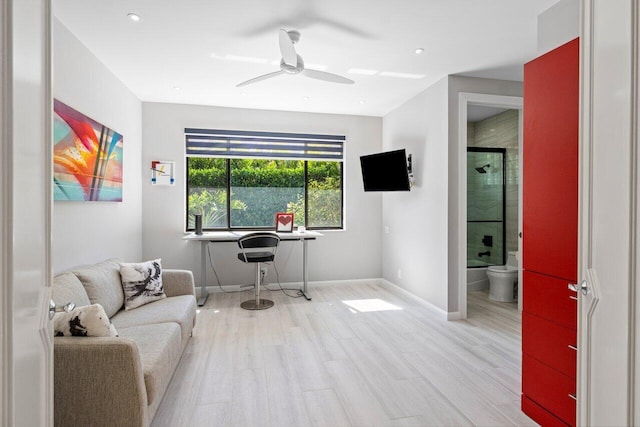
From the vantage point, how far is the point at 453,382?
7.75 feet

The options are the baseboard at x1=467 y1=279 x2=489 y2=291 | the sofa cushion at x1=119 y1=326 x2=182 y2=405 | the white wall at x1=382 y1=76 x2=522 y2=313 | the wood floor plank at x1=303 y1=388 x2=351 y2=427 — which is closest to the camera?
the sofa cushion at x1=119 y1=326 x2=182 y2=405

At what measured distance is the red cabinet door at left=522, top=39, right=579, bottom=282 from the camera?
172 cm

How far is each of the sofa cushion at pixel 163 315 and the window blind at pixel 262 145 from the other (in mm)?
2441

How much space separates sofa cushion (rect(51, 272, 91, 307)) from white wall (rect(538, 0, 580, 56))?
3.64 metres

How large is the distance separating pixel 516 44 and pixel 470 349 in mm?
2687

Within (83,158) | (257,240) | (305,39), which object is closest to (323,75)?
(305,39)

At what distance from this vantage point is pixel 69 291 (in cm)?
216

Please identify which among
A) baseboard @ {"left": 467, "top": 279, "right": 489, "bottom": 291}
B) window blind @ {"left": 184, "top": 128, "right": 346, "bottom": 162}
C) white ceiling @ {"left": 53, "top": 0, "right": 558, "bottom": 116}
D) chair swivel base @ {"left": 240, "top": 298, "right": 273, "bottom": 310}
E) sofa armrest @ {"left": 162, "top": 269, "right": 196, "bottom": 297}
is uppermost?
white ceiling @ {"left": 53, "top": 0, "right": 558, "bottom": 116}

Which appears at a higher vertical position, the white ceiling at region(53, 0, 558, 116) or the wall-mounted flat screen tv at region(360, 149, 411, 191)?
the white ceiling at region(53, 0, 558, 116)

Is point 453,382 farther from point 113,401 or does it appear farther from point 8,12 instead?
point 8,12

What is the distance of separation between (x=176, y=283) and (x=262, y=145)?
2457 mm

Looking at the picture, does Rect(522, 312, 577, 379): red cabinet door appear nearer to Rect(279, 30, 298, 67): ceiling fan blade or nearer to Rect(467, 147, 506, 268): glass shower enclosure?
Rect(279, 30, 298, 67): ceiling fan blade

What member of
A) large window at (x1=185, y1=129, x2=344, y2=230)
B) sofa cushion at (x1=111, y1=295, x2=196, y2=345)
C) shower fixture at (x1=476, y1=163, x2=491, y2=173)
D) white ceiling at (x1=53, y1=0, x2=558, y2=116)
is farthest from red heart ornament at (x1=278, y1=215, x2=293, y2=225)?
shower fixture at (x1=476, y1=163, x2=491, y2=173)

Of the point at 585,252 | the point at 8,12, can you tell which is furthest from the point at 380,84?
the point at 8,12
